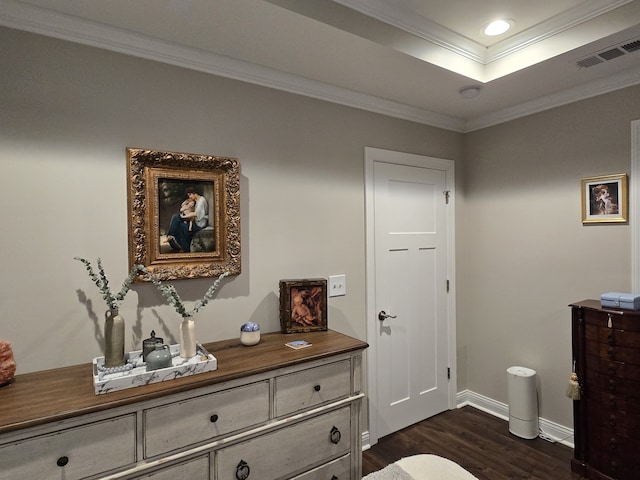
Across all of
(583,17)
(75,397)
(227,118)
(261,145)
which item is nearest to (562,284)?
(583,17)

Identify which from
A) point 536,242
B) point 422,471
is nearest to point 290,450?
point 422,471

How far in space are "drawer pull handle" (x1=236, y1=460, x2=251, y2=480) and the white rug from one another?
1.84 feet

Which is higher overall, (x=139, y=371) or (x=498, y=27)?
(x=498, y=27)

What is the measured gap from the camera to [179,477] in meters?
1.47

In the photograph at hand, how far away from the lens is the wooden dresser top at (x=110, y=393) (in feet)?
4.06

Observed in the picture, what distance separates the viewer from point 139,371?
1509mm

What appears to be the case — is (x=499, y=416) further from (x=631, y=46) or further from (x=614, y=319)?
(x=631, y=46)

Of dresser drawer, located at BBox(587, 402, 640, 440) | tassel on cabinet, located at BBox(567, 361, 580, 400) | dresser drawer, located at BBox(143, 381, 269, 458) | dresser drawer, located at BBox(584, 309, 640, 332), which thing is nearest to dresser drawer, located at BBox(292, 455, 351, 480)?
dresser drawer, located at BBox(143, 381, 269, 458)

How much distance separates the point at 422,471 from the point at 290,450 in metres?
0.65

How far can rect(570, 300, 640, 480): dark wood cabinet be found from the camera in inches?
81.2

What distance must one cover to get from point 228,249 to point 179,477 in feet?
3.51

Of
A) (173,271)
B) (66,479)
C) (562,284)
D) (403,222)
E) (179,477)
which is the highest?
(403,222)

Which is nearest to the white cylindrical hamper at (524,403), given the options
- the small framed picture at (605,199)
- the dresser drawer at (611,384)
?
the dresser drawer at (611,384)

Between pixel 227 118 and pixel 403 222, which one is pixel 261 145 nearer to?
pixel 227 118
